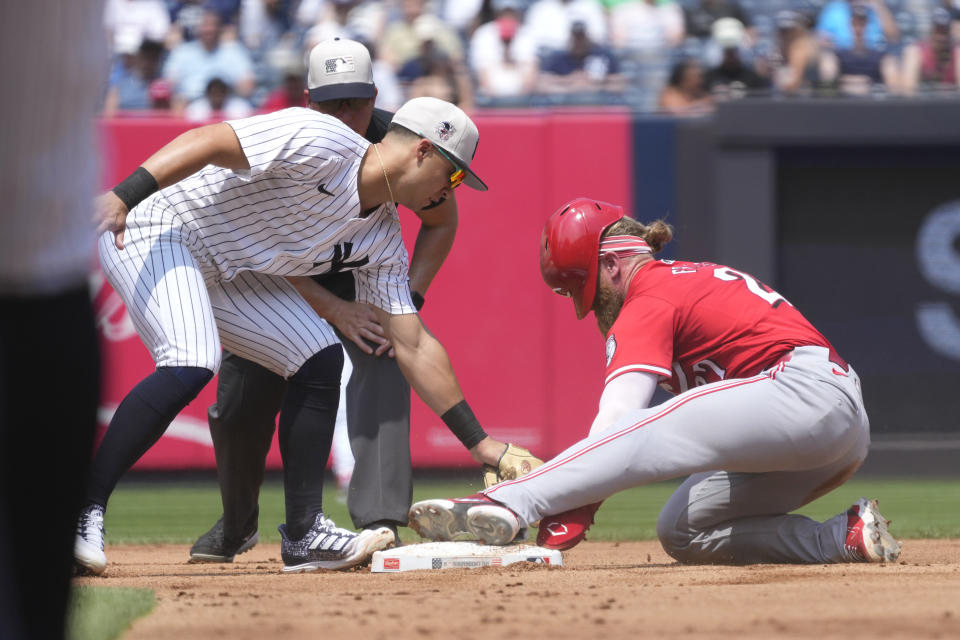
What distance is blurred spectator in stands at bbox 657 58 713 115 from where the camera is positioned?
8695 millimetres

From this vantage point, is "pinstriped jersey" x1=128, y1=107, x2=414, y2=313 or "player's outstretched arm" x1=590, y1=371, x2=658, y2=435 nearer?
"player's outstretched arm" x1=590, y1=371, x2=658, y2=435

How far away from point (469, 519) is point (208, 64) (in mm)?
6424

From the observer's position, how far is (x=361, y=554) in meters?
4.02

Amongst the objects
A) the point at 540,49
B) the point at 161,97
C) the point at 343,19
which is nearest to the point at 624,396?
the point at 161,97

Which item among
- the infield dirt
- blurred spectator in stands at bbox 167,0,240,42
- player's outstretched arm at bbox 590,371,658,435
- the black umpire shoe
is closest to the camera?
the infield dirt

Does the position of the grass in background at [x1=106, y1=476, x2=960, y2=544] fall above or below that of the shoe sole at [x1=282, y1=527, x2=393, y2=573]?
below

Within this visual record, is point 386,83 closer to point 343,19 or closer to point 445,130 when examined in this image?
point 343,19

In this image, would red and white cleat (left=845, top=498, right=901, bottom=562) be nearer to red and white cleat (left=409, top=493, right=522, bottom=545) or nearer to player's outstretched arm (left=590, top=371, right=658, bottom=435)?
player's outstretched arm (left=590, top=371, right=658, bottom=435)

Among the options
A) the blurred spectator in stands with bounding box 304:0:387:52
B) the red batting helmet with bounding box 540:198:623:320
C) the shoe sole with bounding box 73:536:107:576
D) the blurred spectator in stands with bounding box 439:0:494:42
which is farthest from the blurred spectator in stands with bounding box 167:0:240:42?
the shoe sole with bounding box 73:536:107:576

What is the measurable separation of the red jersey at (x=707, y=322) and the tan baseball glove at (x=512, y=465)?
1.54ft

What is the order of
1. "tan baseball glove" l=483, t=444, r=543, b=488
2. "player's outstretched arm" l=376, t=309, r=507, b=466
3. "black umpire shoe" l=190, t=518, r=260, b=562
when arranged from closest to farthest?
"tan baseball glove" l=483, t=444, r=543, b=488, "player's outstretched arm" l=376, t=309, r=507, b=466, "black umpire shoe" l=190, t=518, r=260, b=562

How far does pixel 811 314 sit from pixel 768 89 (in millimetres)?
1667

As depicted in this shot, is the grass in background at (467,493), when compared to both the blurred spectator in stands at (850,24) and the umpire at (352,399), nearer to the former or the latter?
the umpire at (352,399)

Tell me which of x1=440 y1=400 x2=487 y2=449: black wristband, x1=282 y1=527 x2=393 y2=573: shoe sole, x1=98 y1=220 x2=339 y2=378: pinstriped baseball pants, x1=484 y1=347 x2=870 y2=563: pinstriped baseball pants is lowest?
x1=282 y1=527 x2=393 y2=573: shoe sole
